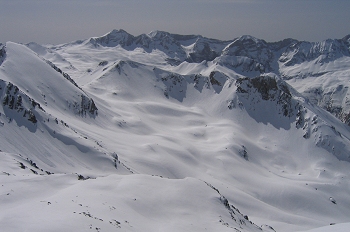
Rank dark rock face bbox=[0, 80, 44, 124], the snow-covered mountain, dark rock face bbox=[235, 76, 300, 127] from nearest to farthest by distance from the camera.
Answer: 1. the snow-covered mountain
2. dark rock face bbox=[0, 80, 44, 124]
3. dark rock face bbox=[235, 76, 300, 127]

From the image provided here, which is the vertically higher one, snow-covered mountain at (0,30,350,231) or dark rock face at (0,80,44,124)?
dark rock face at (0,80,44,124)

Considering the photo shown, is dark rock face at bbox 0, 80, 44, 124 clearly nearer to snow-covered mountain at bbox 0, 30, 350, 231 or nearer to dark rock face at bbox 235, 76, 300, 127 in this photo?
snow-covered mountain at bbox 0, 30, 350, 231

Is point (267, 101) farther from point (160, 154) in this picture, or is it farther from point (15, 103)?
point (15, 103)

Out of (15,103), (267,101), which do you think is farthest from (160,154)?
(267,101)

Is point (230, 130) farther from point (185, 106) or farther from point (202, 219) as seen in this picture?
point (202, 219)

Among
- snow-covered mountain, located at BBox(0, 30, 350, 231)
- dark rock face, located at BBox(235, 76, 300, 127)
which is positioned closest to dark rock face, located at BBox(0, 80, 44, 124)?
snow-covered mountain, located at BBox(0, 30, 350, 231)

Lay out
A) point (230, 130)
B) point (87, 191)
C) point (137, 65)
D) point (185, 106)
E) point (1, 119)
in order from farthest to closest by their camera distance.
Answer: point (137, 65) < point (185, 106) < point (230, 130) < point (1, 119) < point (87, 191)

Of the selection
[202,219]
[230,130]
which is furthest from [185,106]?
[202,219]

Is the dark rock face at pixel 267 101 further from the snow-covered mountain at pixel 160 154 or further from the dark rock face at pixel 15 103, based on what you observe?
the dark rock face at pixel 15 103
